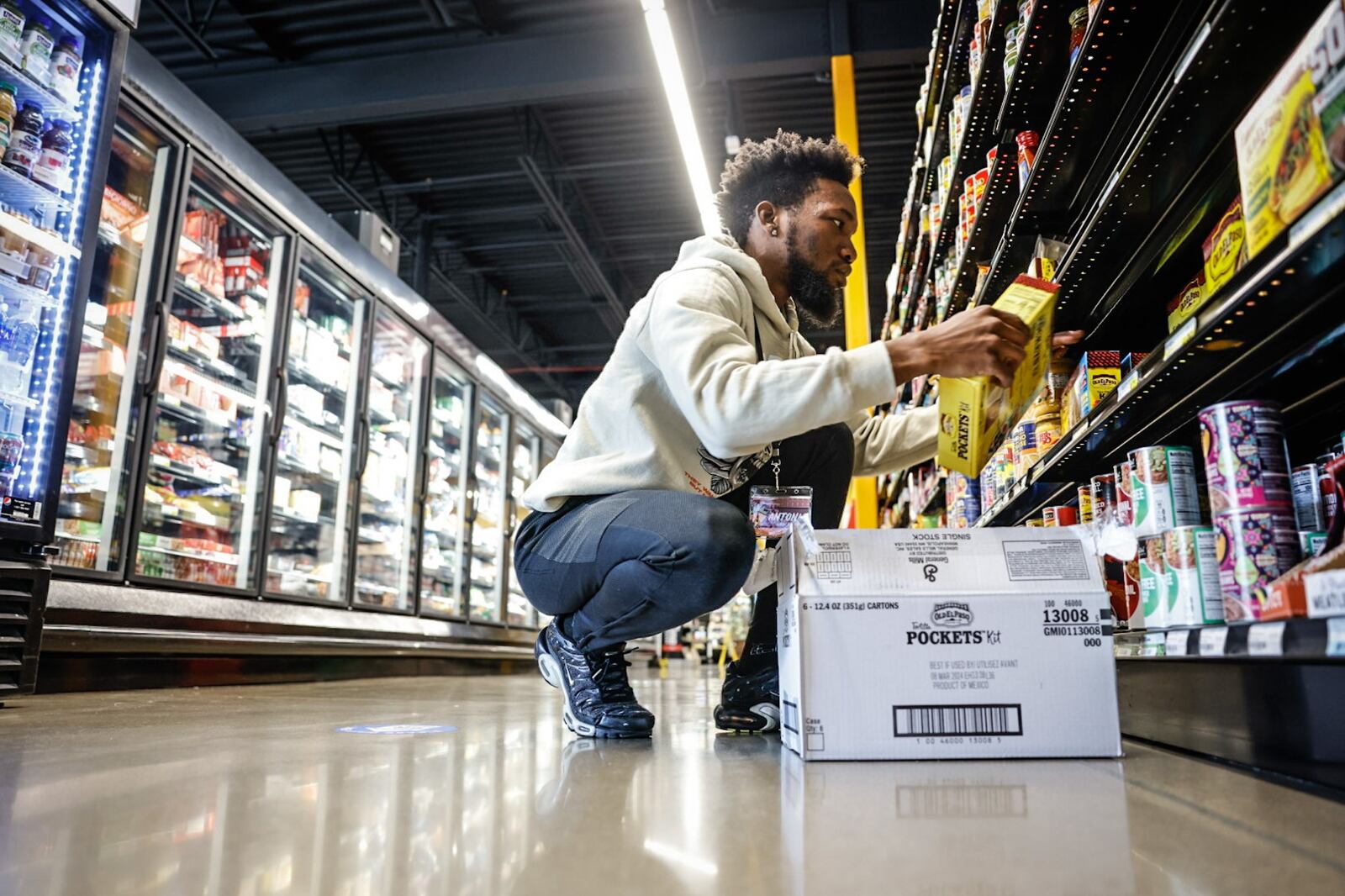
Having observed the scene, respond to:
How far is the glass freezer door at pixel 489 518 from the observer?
8367 millimetres

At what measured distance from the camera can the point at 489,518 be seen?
857 centimetres

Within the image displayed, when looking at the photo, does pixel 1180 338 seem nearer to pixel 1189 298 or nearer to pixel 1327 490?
pixel 1327 490

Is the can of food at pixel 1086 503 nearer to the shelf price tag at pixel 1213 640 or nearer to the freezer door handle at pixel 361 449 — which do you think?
the shelf price tag at pixel 1213 640

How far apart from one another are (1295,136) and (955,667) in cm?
94

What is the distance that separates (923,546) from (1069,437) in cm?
62

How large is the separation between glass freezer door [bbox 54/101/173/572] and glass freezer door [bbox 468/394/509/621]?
4.40m

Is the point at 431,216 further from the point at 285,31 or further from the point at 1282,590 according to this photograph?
the point at 1282,590

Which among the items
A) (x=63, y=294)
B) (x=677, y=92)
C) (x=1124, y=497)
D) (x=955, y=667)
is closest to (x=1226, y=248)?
(x=1124, y=497)

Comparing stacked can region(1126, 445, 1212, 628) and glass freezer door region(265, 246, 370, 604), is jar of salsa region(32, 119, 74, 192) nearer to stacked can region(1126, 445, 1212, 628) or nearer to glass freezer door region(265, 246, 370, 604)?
glass freezer door region(265, 246, 370, 604)

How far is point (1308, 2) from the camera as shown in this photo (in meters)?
1.38

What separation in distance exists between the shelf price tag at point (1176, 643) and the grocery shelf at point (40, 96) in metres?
3.68

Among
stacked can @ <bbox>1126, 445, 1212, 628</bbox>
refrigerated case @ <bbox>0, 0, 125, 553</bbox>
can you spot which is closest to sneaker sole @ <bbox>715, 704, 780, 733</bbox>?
stacked can @ <bbox>1126, 445, 1212, 628</bbox>

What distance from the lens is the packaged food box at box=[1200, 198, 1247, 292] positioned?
1560mm

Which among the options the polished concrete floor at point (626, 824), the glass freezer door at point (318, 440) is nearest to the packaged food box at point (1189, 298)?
the polished concrete floor at point (626, 824)
